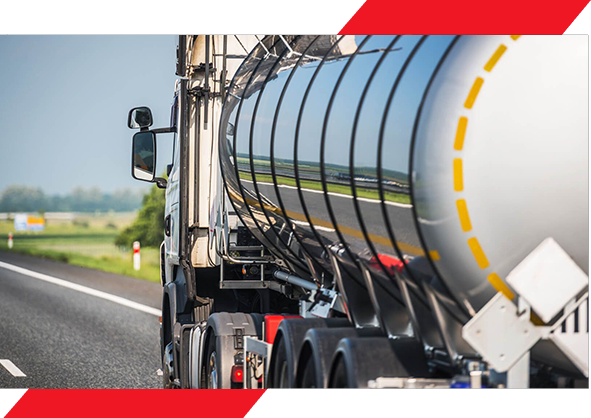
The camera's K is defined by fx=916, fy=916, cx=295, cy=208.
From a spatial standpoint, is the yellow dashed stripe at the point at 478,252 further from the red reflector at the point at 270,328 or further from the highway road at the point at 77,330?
the highway road at the point at 77,330

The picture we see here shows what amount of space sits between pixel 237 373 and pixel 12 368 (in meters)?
5.27

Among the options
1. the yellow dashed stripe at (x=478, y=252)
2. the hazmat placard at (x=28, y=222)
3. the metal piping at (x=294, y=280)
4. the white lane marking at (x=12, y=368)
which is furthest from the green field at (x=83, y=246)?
the yellow dashed stripe at (x=478, y=252)

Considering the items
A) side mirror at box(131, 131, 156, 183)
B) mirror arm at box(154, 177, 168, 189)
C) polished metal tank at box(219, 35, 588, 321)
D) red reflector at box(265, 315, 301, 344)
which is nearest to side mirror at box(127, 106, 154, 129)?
side mirror at box(131, 131, 156, 183)

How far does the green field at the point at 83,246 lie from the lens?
27.6 metres

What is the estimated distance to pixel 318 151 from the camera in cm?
470

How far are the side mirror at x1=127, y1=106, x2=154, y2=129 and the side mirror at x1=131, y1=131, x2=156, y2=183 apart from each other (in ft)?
0.27

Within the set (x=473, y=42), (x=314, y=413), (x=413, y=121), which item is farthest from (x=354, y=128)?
(x=314, y=413)

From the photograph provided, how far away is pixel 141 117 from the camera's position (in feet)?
28.6

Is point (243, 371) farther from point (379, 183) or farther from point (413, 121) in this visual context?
point (413, 121)

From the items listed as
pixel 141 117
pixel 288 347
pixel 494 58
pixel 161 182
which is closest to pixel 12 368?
pixel 161 182

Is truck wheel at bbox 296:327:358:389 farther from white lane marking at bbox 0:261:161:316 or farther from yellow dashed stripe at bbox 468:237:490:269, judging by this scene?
white lane marking at bbox 0:261:161:316

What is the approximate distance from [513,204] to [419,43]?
834 millimetres

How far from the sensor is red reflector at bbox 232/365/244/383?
639cm

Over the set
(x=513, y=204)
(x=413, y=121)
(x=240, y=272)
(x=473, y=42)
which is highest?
(x=473, y=42)
